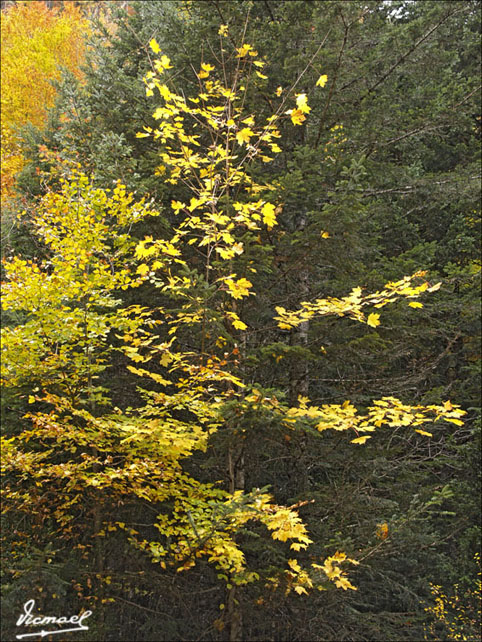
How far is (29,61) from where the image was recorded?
1470 centimetres

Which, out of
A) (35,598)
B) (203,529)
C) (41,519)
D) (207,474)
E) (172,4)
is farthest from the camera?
(172,4)

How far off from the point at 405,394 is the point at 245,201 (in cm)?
334

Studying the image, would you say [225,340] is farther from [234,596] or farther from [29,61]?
[29,61]

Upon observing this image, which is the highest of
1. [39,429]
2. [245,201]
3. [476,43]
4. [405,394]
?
[476,43]

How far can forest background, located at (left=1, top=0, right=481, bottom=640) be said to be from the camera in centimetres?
414

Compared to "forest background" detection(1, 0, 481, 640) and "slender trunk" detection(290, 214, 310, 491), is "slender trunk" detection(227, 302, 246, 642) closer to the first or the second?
"forest background" detection(1, 0, 481, 640)

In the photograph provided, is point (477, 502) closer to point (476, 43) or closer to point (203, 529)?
point (203, 529)

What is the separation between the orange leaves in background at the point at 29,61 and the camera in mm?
13477

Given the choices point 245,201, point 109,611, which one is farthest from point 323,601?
point 245,201

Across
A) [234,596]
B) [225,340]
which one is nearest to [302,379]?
[225,340]

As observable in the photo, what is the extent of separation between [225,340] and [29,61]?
45.9 ft

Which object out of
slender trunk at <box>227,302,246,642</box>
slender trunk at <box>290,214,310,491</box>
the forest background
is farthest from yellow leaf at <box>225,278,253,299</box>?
slender trunk at <box>290,214,310,491</box>

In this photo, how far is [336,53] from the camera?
532 centimetres

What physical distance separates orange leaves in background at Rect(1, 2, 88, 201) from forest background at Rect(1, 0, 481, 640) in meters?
7.17
